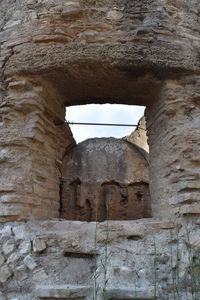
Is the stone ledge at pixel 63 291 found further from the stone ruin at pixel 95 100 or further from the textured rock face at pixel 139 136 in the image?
the textured rock face at pixel 139 136

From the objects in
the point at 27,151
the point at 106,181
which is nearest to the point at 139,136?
the point at 106,181

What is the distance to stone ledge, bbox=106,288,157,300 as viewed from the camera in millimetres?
1763

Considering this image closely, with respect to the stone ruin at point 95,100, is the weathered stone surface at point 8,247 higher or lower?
lower

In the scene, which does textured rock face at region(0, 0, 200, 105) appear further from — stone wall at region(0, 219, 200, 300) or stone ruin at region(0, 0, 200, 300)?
stone wall at region(0, 219, 200, 300)

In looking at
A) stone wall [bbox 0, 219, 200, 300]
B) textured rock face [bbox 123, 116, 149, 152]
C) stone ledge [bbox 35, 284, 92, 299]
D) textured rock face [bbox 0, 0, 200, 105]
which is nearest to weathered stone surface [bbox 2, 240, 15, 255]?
stone wall [bbox 0, 219, 200, 300]

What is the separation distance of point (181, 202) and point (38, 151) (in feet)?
5.10

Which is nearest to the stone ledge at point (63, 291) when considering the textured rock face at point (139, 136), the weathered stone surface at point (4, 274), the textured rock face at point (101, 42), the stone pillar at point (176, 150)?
the weathered stone surface at point (4, 274)

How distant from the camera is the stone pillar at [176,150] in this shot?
7.60ft

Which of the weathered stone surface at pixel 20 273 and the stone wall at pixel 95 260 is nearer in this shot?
the stone wall at pixel 95 260

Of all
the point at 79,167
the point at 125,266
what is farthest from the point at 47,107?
the point at 79,167

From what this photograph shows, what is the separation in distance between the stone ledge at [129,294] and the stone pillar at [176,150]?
79 cm

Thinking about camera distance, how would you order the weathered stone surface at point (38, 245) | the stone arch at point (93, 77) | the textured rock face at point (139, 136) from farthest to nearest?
1. the textured rock face at point (139, 136)
2. the stone arch at point (93, 77)
3. the weathered stone surface at point (38, 245)

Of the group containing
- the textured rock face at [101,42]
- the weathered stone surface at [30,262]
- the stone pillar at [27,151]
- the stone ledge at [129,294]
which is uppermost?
the textured rock face at [101,42]

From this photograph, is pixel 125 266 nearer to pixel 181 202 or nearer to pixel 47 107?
pixel 181 202
